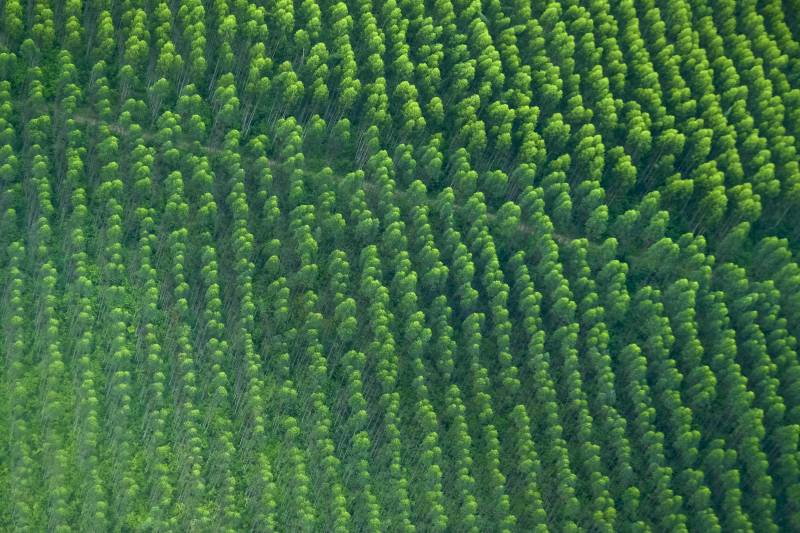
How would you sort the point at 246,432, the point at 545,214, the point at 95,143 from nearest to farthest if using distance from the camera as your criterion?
the point at 246,432 < the point at 95,143 < the point at 545,214

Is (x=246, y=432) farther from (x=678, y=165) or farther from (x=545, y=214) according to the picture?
(x=678, y=165)

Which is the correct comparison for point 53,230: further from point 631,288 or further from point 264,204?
point 631,288

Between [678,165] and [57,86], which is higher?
[678,165]

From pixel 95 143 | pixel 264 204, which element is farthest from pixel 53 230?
pixel 264 204

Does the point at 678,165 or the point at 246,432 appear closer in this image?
the point at 246,432

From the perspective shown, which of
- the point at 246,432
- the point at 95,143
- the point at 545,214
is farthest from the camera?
the point at 545,214

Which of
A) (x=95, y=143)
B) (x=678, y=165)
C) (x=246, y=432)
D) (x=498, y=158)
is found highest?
(x=678, y=165)
